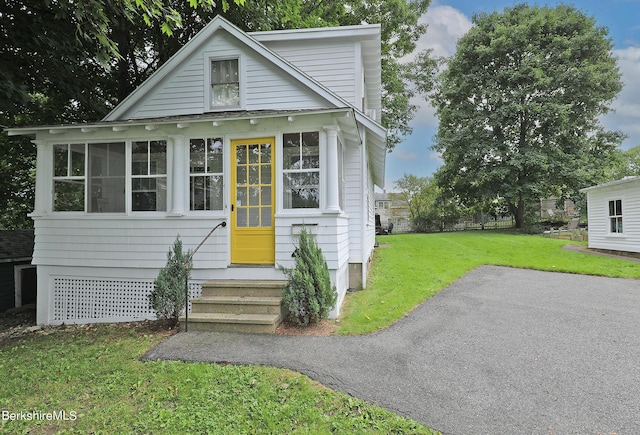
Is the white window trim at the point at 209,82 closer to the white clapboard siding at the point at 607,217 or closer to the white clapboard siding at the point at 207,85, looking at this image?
the white clapboard siding at the point at 207,85

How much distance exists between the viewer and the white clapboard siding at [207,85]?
7.03 m

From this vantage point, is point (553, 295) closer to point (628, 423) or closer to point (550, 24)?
point (628, 423)

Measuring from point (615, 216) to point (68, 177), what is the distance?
17838 mm

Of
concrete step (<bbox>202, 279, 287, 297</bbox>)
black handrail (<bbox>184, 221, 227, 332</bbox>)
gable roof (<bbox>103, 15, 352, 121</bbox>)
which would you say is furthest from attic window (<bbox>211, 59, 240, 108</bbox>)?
concrete step (<bbox>202, 279, 287, 297</bbox>)

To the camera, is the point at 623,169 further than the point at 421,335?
Yes

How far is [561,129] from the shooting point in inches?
853

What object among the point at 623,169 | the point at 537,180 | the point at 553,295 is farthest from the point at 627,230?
the point at 623,169

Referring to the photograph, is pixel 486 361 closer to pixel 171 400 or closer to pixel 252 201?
pixel 171 400

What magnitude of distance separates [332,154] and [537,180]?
867 inches

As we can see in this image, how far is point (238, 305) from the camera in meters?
5.16

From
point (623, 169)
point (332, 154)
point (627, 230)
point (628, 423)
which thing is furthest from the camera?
point (623, 169)

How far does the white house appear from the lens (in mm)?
5723

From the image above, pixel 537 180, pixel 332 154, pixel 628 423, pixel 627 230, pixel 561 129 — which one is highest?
pixel 561 129

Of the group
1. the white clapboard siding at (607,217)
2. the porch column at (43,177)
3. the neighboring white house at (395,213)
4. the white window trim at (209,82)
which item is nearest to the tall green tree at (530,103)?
the white clapboard siding at (607,217)
